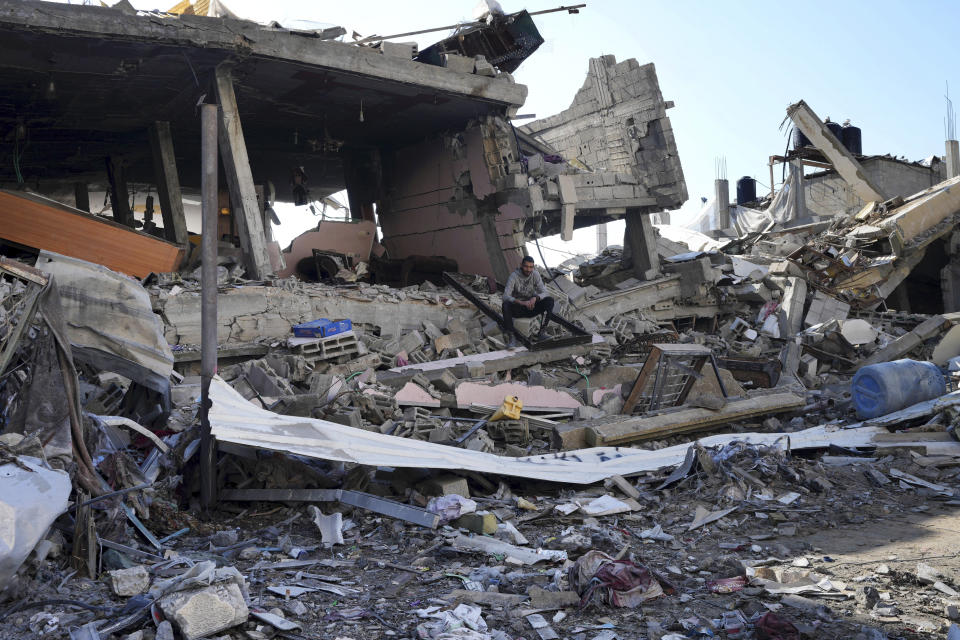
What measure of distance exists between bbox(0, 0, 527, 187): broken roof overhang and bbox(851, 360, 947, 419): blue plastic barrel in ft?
25.1

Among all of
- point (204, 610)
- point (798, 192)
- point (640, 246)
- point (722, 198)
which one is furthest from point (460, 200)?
point (722, 198)

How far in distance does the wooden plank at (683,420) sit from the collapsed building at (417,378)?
0.17 feet

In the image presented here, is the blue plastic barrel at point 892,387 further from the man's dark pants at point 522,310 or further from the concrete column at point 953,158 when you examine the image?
the concrete column at point 953,158

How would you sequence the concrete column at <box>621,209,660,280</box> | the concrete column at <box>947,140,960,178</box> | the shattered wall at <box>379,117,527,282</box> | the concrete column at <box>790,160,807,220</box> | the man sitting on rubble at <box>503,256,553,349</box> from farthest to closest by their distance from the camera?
the concrete column at <box>947,140,960,178</box>, the concrete column at <box>790,160,807,220</box>, the concrete column at <box>621,209,660,280</box>, the shattered wall at <box>379,117,527,282</box>, the man sitting on rubble at <box>503,256,553,349</box>

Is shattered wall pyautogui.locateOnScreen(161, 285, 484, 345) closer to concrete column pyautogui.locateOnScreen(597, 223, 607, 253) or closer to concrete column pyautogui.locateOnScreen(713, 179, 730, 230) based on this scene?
concrete column pyautogui.locateOnScreen(713, 179, 730, 230)

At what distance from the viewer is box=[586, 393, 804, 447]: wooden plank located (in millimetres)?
7605

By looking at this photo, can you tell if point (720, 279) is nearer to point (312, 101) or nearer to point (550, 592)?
point (312, 101)

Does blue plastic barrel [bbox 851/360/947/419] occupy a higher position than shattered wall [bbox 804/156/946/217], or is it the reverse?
shattered wall [bbox 804/156/946/217]

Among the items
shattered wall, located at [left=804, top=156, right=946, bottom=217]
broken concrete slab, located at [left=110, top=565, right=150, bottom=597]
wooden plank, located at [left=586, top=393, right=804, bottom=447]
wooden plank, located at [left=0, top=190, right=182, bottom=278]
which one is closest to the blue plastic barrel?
wooden plank, located at [left=586, top=393, right=804, bottom=447]

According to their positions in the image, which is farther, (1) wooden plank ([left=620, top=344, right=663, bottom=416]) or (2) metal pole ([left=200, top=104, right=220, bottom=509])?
(1) wooden plank ([left=620, top=344, right=663, bottom=416])

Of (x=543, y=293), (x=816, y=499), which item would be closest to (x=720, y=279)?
(x=543, y=293)

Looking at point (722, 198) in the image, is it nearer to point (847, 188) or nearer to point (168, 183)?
point (847, 188)

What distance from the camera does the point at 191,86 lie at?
12289mm

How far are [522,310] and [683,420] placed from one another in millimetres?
4170
